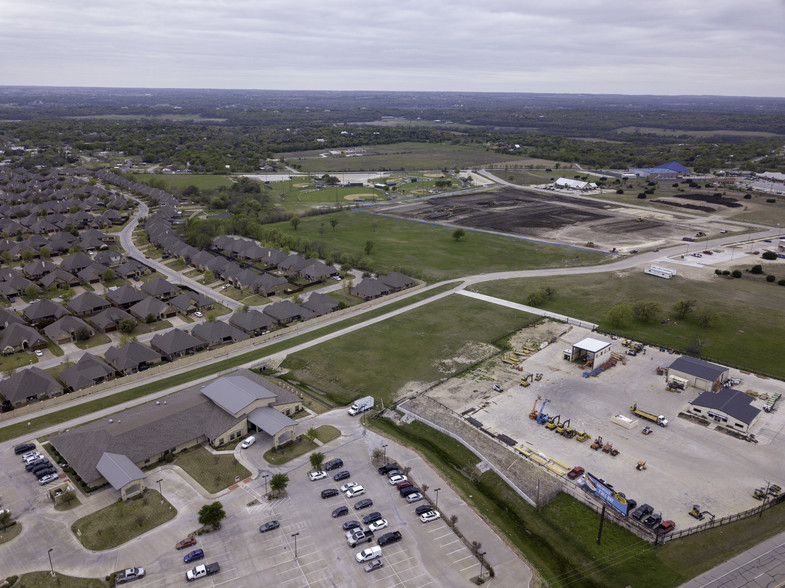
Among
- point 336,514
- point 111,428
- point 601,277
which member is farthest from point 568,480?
point 601,277

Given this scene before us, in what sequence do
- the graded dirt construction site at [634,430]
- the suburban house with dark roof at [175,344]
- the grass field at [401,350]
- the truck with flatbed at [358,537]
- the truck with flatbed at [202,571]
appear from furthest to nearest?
the suburban house with dark roof at [175,344]
the grass field at [401,350]
the graded dirt construction site at [634,430]
the truck with flatbed at [358,537]
the truck with flatbed at [202,571]

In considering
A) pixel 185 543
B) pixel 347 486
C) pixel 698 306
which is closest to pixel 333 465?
pixel 347 486

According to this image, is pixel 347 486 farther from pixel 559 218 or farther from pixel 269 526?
pixel 559 218

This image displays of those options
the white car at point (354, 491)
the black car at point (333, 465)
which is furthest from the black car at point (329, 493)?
the black car at point (333, 465)

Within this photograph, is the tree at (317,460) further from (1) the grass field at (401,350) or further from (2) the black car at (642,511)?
(2) the black car at (642,511)

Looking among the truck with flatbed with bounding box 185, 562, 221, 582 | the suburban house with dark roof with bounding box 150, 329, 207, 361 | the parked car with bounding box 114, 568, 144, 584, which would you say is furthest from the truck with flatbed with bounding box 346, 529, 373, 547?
the suburban house with dark roof with bounding box 150, 329, 207, 361

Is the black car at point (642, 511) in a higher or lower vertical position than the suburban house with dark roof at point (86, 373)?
lower
